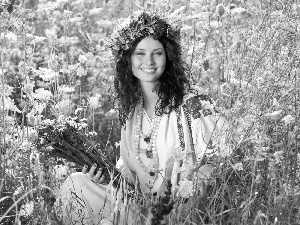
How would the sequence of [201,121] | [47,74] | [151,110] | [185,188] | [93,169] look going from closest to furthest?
[185,188] < [93,169] < [201,121] < [47,74] < [151,110]

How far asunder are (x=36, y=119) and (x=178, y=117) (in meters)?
0.77

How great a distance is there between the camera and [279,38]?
330 centimetres

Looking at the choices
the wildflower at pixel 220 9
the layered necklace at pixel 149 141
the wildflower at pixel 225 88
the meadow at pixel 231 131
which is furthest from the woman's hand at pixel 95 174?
the wildflower at pixel 220 9

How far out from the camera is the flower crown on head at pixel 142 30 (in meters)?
3.13

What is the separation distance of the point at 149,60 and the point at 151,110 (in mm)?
305

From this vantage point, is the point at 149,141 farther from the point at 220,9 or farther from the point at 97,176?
the point at 220,9

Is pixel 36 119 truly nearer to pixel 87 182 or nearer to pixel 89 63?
pixel 87 182

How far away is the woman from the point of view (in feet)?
10.1

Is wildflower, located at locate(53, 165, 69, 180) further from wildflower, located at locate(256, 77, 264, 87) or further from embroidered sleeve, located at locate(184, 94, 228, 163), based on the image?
wildflower, located at locate(256, 77, 264, 87)

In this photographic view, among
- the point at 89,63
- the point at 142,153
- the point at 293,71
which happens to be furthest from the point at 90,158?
the point at 89,63

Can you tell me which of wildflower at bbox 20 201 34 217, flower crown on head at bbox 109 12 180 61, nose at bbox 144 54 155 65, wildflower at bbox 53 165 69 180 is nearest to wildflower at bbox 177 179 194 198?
wildflower at bbox 20 201 34 217

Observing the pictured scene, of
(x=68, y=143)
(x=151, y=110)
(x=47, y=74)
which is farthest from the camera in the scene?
(x=151, y=110)

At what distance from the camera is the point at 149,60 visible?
122 inches

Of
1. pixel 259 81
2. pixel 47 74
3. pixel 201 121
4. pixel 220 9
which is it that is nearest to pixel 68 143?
pixel 47 74
